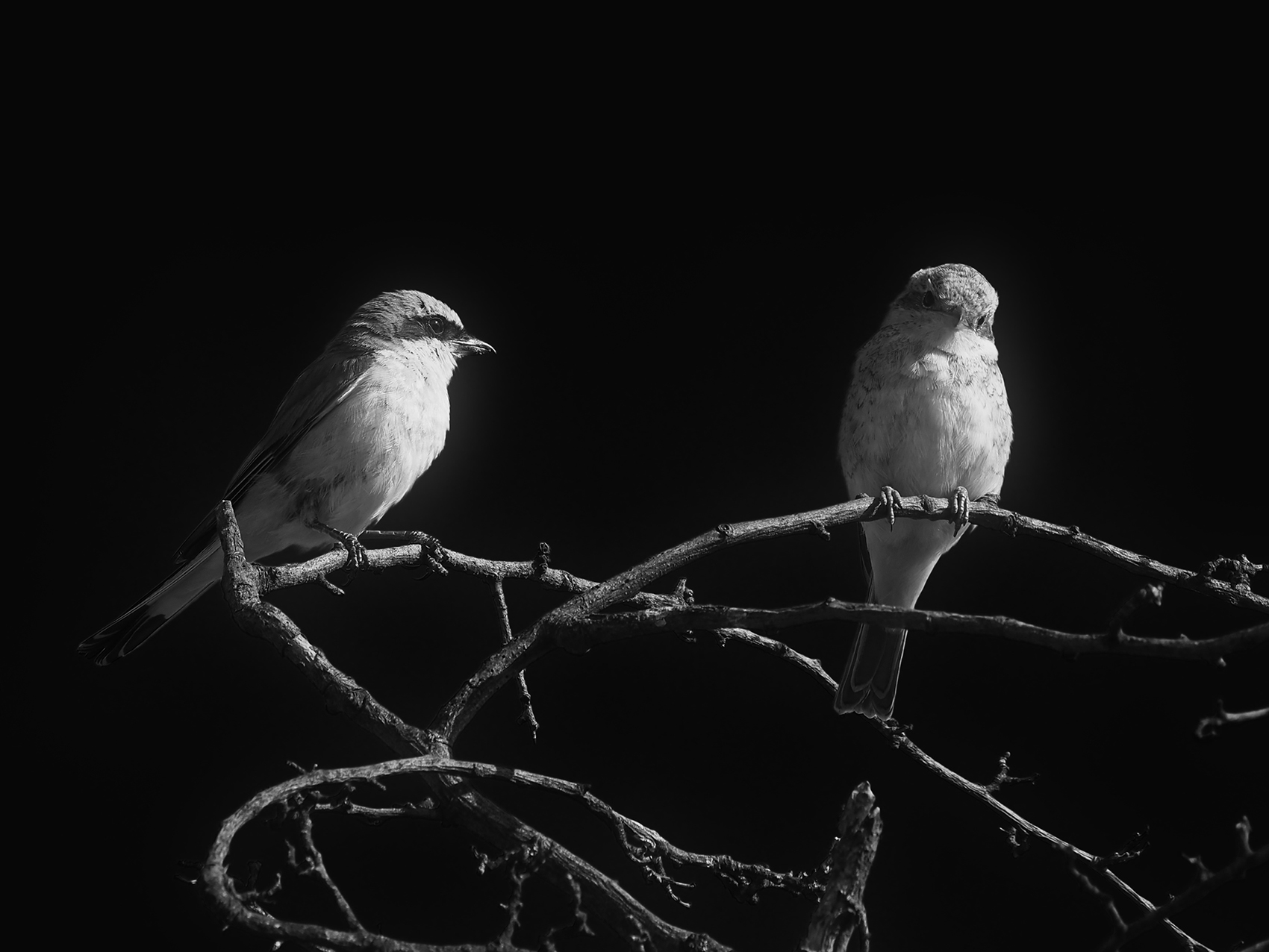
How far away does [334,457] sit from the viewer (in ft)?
7.30

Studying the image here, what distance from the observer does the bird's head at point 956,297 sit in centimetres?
213

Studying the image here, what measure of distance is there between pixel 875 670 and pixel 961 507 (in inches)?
17.3

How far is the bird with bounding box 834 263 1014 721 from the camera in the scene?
6.81ft

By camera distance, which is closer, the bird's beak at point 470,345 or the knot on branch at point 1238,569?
the knot on branch at point 1238,569

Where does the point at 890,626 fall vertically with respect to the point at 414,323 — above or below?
below

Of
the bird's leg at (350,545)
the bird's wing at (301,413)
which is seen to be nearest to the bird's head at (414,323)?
the bird's wing at (301,413)

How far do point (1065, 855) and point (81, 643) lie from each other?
1723mm

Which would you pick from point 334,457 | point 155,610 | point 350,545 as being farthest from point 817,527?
point 155,610

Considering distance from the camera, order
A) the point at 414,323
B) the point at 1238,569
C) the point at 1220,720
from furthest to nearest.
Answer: the point at 414,323
the point at 1238,569
the point at 1220,720

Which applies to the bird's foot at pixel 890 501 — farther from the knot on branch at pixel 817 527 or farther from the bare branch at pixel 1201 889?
the bare branch at pixel 1201 889

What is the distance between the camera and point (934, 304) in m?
2.15

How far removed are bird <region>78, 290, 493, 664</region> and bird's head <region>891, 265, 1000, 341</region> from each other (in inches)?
39.7

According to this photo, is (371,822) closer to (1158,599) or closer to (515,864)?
(515,864)

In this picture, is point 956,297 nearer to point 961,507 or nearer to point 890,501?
point 961,507
